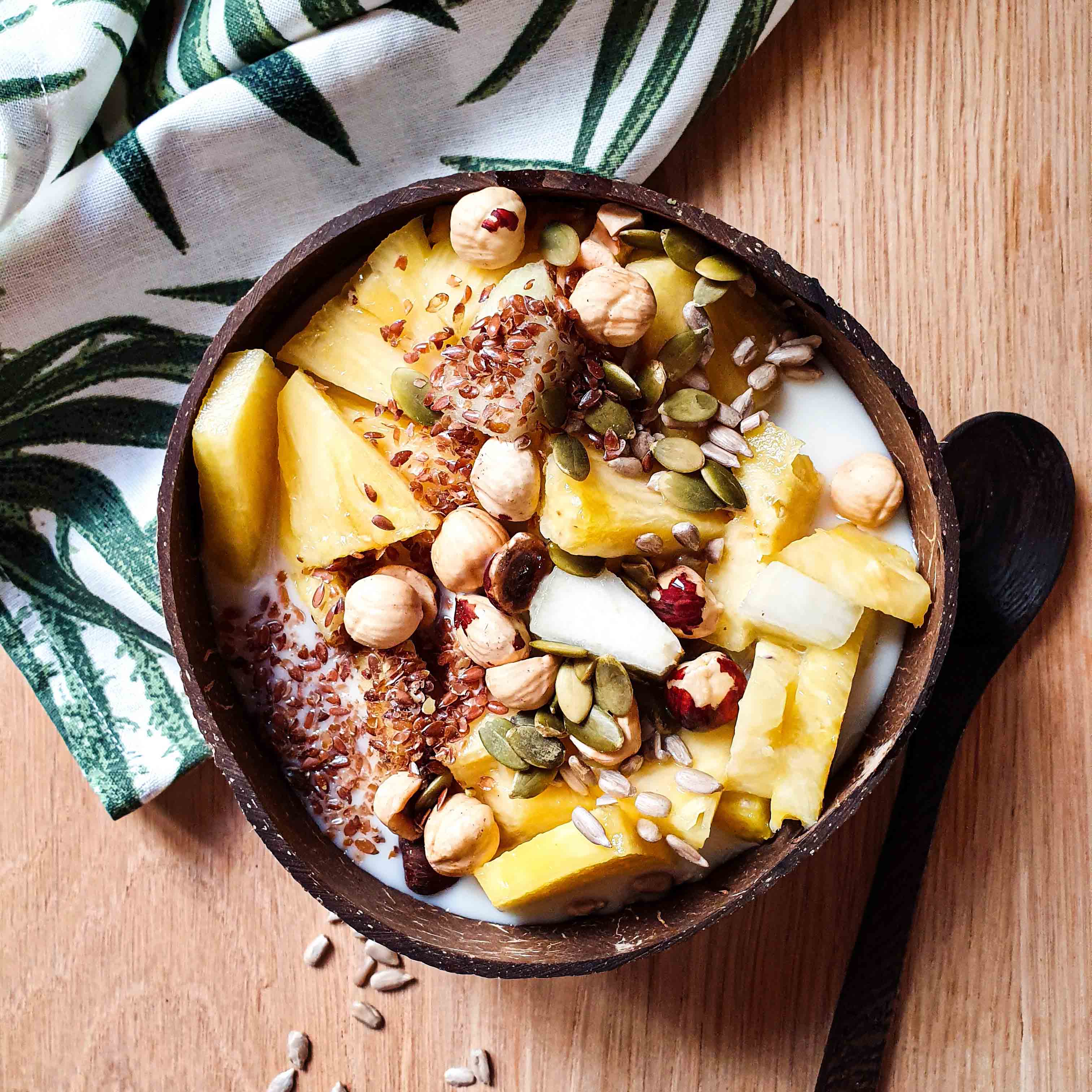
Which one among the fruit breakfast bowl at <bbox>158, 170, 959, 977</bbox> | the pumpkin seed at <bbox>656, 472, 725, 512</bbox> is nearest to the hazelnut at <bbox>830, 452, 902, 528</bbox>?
the fruit breakfast bowl at <bbox>158, 170, 959, 977</bbox>

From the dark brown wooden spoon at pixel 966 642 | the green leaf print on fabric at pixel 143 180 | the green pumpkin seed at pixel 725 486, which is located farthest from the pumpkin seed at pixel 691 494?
the green leaf print on fabric at pixel 143 180

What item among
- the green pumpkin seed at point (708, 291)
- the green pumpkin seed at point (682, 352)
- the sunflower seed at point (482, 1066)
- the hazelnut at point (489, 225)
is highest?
the hazelnut at point (489, 225)

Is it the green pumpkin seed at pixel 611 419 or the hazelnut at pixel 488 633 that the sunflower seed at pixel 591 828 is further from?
the green pumpkin seed at pixel 611 419

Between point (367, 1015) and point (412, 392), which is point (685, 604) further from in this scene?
point (367, 1015)

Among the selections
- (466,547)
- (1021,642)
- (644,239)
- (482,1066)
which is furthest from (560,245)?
(482,1066)

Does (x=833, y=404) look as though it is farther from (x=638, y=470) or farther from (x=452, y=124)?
(x=452, y=124)

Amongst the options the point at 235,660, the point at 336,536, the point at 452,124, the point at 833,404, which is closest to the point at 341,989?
the point at 235,660
